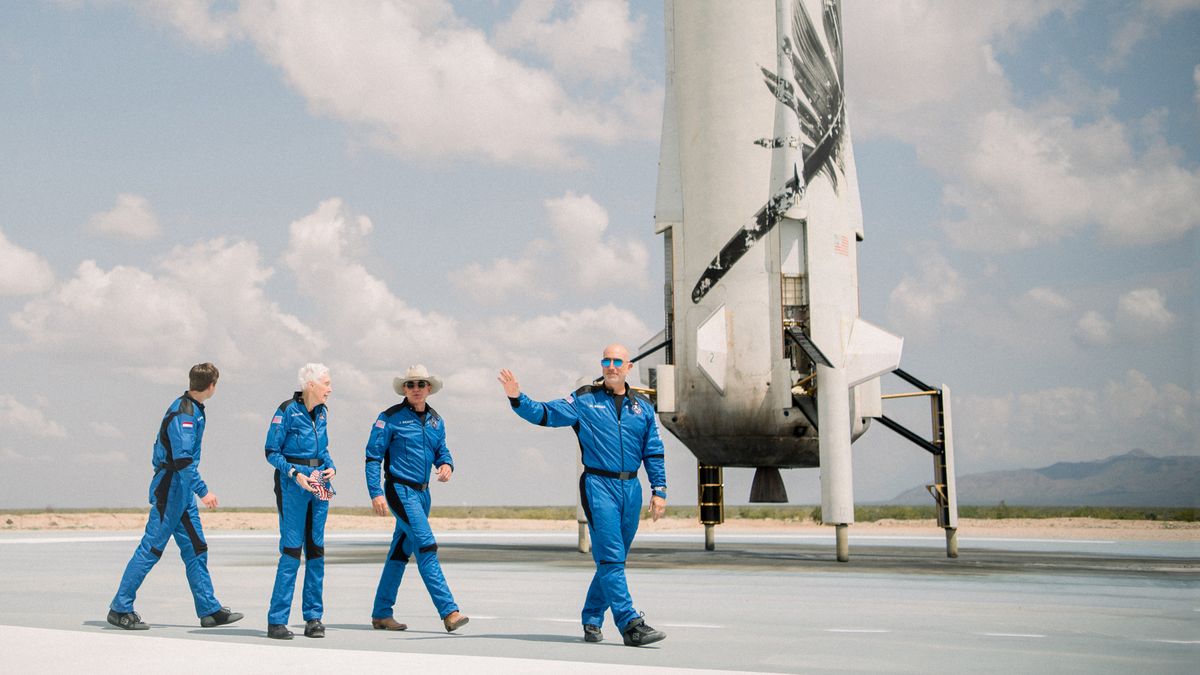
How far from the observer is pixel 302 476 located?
9086mm

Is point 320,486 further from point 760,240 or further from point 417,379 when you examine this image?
point 760,240

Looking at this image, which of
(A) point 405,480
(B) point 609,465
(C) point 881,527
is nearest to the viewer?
(B) point 609,465

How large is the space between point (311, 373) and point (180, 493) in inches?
70.0

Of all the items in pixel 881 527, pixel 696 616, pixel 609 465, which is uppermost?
pixel 609 465

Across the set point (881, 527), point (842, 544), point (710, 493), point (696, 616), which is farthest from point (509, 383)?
point (881, 527)

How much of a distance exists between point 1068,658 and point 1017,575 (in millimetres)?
8536

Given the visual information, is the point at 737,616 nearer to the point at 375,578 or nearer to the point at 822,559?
the point at 375,578

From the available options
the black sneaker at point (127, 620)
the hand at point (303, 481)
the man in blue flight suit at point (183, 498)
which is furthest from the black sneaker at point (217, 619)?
the hand at point (303, 481)

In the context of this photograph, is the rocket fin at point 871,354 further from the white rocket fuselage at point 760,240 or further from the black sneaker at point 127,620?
the black sneaker at point 127,620

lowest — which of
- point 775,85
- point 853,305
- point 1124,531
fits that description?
point 1124,531

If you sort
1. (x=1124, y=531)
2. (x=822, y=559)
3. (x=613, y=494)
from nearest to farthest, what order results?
1. (x=613, y=494)
2. (x=822, y=559)
3. (x=1124, y=531)

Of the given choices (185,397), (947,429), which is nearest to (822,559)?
(947,429)

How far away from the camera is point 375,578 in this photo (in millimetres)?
15547

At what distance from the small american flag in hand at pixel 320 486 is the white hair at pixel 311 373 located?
2.45 ft
